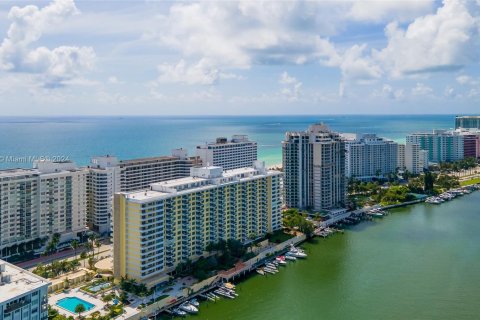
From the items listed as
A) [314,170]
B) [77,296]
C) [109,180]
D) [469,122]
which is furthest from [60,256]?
[469,122]

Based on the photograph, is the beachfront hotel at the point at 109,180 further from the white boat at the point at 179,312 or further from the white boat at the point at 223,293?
the white boat at the point at 179,312

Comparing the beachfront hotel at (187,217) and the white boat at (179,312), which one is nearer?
the white boat at (179,312)

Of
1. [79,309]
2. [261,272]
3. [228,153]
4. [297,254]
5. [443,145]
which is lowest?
[261,272]

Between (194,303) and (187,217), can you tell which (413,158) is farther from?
(194,303)

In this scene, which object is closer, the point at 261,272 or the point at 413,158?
the point at 261,272

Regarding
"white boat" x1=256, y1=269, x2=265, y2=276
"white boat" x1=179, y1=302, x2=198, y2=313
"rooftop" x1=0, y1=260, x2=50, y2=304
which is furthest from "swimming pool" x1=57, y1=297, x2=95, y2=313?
"white boat" x1=256, y1=269, x2=265, y2=276

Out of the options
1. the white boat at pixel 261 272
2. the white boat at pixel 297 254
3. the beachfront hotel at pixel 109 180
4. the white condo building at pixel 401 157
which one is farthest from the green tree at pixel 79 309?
the white condo building at pixel 401 157

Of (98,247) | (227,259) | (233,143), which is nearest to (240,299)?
(227,259)
